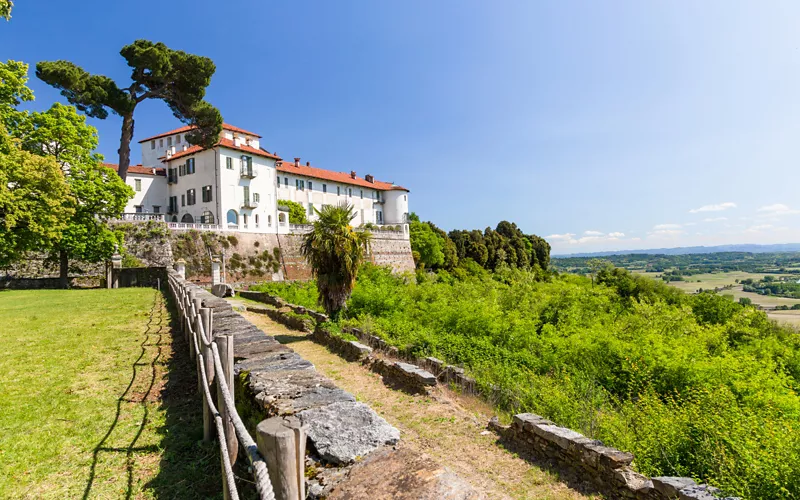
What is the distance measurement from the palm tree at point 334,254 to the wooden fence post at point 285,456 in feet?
36.0

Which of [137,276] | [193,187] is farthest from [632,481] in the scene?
[193,187]

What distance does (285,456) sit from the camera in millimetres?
2225

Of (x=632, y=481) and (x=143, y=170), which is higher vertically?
(x=143, y=170)

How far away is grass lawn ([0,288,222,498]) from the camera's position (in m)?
3.89

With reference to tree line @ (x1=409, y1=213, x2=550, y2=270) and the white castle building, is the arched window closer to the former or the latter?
the white castle building

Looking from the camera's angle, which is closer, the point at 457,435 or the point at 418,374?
the point at 457,435

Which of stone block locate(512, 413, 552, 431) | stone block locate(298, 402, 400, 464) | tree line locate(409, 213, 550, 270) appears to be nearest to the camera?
stone block locate(298, 402, 400, 464)

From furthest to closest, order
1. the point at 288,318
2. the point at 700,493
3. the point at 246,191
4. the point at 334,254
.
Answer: the point at 246,191 < the point at 288,318 < the point at 334,254 < the point at 700,493

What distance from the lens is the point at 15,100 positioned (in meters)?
23.1

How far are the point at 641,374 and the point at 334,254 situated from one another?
8.83 meters

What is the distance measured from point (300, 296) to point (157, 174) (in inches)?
1339

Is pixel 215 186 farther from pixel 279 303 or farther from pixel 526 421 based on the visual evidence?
pixel 526 421

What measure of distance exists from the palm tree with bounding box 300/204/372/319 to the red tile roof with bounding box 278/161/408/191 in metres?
42.1

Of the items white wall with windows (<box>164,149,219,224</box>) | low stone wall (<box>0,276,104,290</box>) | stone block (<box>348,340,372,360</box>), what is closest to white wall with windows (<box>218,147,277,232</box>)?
white wall with windows (<box>164,149,219,224</box>)
